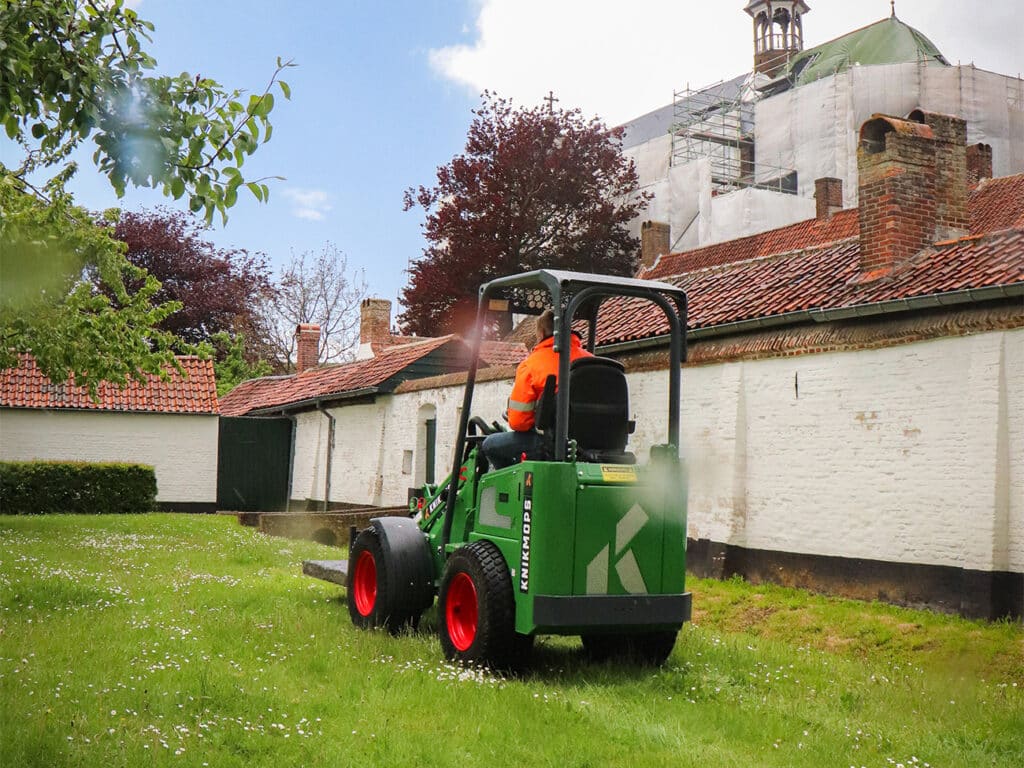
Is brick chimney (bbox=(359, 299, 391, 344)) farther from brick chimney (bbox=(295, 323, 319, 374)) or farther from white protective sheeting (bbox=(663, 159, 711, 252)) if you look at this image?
white protective sheeting (bbox=(663, 159, 711, 252))

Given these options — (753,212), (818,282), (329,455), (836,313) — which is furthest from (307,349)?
(836,313)

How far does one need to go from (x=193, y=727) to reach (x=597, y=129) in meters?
31.8

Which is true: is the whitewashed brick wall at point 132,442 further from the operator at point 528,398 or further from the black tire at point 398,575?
the operator at point 528,398

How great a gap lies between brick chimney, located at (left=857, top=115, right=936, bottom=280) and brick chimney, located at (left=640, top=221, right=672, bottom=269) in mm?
19905

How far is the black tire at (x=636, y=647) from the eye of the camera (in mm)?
7398

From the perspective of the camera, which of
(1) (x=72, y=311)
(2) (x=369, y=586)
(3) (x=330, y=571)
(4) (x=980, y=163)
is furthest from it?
(4) (x=980, y=163)

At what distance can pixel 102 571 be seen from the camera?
11.4 m

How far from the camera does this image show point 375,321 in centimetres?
3052

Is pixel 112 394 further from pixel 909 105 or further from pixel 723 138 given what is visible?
pixel 909 105

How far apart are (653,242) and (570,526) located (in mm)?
27210

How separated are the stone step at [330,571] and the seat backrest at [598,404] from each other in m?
2.90

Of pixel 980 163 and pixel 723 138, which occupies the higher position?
pixel 723 138

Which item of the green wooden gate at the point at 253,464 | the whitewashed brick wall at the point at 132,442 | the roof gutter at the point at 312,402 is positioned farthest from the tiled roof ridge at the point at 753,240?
the whitewashed brick wall at the point at 132,442

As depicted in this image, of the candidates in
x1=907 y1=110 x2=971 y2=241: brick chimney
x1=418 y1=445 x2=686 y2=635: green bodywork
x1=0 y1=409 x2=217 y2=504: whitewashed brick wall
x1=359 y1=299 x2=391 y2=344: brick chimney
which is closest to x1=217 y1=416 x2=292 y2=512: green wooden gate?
x1=0 y1=409 x2=217 y2=504: whitewashed brick wall
